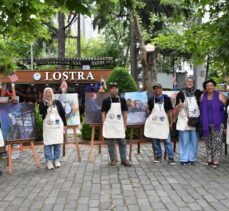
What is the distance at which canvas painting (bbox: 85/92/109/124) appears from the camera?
9453 mm

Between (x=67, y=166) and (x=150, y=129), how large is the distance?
198cm

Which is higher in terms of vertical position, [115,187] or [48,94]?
[48,94]

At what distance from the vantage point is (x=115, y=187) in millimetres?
6648

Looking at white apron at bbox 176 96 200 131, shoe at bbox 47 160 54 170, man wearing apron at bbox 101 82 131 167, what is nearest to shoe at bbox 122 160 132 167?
man wearing apron at bbox 101 82 131 167

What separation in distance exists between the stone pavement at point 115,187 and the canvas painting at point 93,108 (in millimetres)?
1004

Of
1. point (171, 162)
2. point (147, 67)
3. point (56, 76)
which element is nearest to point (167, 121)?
point (171, 162)

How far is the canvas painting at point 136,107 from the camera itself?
941cm

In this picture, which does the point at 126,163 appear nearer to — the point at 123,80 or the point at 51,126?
the point at 51,126

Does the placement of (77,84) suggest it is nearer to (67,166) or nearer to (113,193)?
(67,166)

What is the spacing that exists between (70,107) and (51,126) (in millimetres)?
1592

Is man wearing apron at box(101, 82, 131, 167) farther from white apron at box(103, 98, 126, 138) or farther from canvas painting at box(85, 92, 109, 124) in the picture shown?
canvas painting at box(85, 92, 109, 124)

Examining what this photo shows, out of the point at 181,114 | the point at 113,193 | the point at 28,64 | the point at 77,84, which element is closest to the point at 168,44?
the point at 181,114

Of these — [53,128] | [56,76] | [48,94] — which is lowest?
[53,128]

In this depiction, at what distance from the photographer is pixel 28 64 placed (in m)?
26.8
